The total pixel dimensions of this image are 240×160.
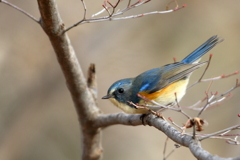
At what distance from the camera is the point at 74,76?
10.3 feet

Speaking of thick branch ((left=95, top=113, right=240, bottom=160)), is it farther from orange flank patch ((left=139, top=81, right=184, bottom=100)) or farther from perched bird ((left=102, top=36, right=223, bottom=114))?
orange flank patch ((left=139, top=81, right=184, bottom=100))

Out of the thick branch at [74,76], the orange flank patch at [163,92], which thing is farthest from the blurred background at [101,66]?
the orange flank patch at [163,92]

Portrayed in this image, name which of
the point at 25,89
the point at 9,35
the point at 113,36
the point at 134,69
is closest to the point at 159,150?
the point at 134,69

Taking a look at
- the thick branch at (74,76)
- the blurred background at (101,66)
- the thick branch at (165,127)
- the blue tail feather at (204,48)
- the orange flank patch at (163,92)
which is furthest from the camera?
the blurred background at (101,66)

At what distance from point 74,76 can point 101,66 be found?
2696 millimetres

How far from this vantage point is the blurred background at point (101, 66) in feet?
16.1

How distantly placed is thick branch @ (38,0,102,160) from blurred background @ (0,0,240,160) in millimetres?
1723

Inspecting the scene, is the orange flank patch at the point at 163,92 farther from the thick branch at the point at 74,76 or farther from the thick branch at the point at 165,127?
the thick branch at the point at 74,76

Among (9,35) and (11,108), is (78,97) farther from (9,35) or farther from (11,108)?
(9,35)

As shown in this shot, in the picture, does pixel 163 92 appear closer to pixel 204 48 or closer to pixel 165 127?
pixel 204 48

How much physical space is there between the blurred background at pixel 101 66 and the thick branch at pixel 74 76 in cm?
172

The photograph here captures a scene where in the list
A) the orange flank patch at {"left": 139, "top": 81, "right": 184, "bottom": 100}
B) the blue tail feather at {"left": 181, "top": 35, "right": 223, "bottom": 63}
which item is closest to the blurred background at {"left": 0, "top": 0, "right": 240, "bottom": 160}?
the blue tail feather at {"left": 181, "top": 35, "right": 223, "bottom": 63}

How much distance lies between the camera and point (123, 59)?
19.5 ft

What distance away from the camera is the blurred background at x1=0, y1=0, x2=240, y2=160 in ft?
16.1
